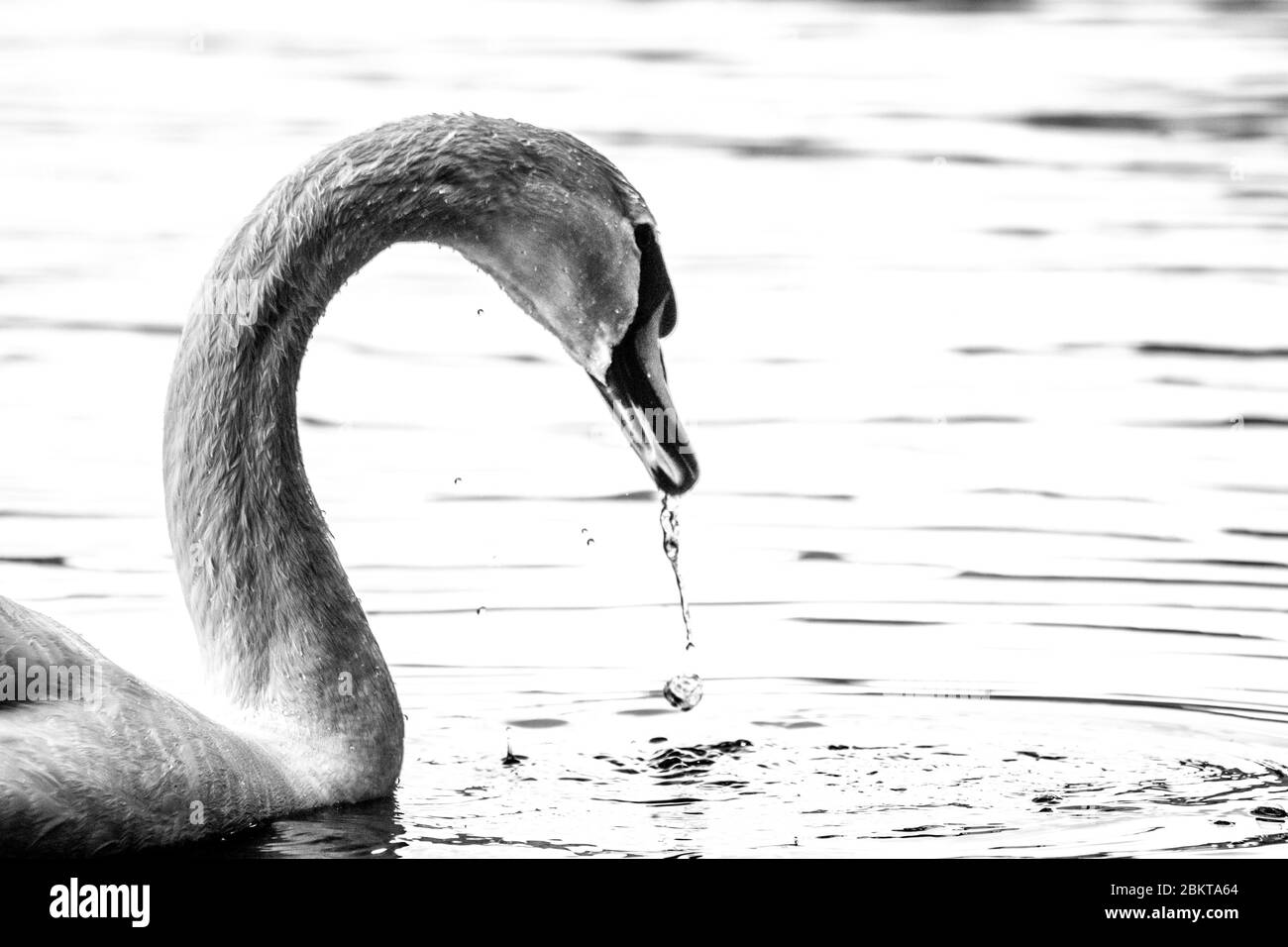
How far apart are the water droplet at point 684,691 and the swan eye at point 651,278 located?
1.17 m

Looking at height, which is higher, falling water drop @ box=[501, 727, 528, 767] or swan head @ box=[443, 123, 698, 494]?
swan head @ box=[443, 123, 698, 494]

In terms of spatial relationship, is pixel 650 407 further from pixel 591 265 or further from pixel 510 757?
pixel 510 757

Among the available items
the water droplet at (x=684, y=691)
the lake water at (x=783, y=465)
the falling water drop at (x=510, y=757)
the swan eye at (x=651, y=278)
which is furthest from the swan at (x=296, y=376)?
the water droplet at (x=684, y=691)

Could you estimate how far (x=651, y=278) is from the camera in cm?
641

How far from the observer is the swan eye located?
21.0ft

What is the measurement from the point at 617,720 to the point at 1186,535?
257 centimetres

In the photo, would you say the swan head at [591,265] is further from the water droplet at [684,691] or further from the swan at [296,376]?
the water droplet at [684,691]

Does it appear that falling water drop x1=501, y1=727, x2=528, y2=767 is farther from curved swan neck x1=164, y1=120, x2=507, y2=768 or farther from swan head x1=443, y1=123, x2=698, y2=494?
swan head x1=443, y1=123, x2=698, y2=494

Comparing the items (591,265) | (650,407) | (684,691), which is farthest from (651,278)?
(684,691)

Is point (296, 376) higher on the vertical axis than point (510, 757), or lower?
higher

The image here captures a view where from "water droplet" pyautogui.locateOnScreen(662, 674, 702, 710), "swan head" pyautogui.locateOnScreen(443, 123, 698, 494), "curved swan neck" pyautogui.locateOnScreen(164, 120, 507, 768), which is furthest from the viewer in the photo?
"water droplet" pyautogui.locateOnScreen(662, 674, 702, 710)

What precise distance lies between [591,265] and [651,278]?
0.14 m

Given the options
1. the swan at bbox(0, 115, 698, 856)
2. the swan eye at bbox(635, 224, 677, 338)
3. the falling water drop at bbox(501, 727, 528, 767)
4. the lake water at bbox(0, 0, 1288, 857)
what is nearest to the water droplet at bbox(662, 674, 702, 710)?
the lake water at bbox(0, 0, 1288, 857)

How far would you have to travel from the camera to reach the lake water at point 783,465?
6797 mm
